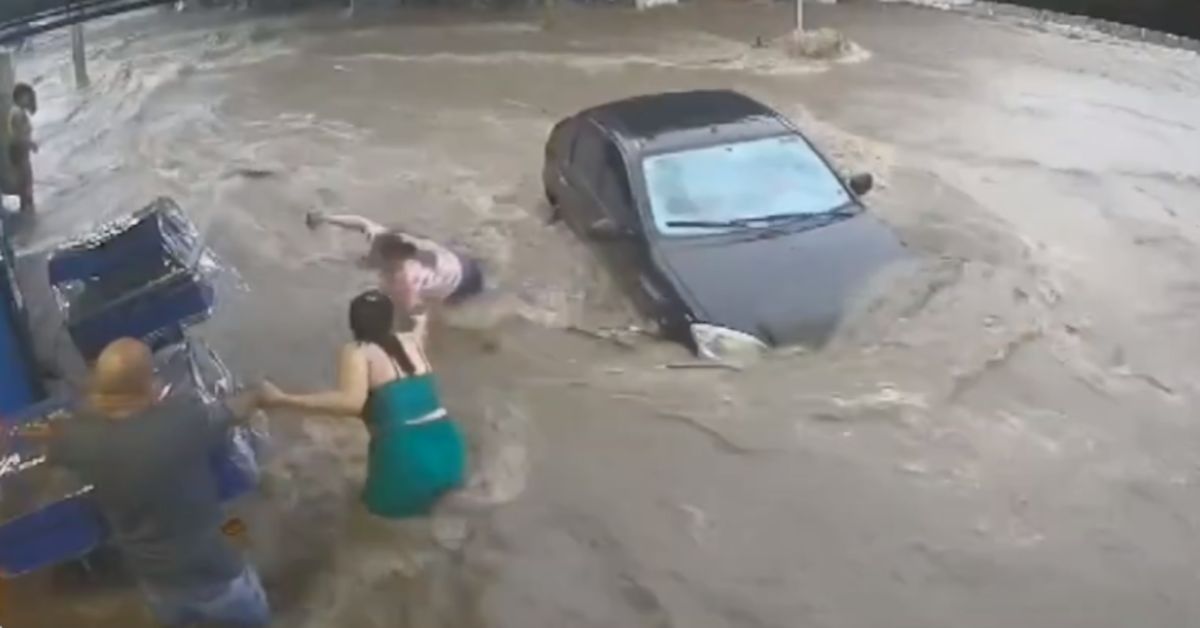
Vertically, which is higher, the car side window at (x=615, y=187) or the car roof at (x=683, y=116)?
the car roof at (x=683, y=116)

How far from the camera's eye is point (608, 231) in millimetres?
8906

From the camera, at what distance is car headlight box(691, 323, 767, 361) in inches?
317

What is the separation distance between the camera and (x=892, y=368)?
8.41 meters

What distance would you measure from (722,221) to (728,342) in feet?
2.82

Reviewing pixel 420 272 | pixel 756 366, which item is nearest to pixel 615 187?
pixel 420 272

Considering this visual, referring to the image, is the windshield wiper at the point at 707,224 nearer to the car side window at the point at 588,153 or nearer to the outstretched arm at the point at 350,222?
the car side window at the point at 588,153

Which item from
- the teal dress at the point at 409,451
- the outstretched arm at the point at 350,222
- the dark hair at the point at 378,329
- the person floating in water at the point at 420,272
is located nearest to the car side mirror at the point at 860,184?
the person floating in water at the point at 420,272

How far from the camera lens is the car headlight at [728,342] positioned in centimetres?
Answer: 805

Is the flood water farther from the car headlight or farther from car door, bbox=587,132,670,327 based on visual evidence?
car door, bbox=587,132,670,327

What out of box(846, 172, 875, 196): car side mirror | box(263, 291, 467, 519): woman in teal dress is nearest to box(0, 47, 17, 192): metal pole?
box(263, 291, 467, 519): woman in teal dress

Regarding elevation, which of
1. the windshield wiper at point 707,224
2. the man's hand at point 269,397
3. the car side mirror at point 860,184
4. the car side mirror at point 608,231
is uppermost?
the man's hand at point 269,397

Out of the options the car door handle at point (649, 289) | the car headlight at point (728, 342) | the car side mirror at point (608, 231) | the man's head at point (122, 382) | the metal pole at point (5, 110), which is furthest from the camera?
the metal pole at point (5, 110)

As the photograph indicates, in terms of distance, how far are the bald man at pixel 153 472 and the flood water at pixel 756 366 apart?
84 cm

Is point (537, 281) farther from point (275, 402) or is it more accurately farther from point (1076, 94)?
point (1076, 94)
